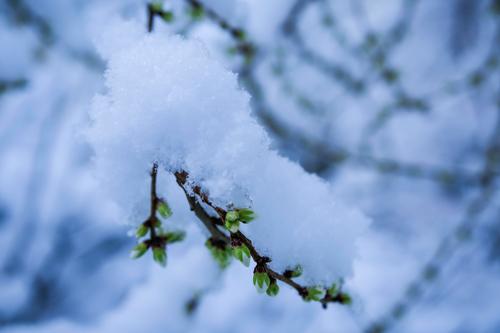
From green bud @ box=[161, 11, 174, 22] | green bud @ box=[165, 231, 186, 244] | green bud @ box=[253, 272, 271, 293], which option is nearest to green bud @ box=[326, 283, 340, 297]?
green bud @ box=[253, 272, 271, 293]

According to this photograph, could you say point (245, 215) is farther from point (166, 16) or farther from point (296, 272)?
point (166, 16)

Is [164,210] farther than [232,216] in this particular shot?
Yes

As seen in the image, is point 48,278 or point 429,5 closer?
point 48,278

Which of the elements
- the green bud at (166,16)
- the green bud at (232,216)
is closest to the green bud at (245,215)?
the green bud at (232,216)

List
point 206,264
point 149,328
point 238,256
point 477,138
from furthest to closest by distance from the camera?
point 477,138 < point 149,328 < point 206,264 < point 238,256

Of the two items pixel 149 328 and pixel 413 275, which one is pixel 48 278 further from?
pixel 413 275

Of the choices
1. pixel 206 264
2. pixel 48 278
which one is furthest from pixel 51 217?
pixel 206 264

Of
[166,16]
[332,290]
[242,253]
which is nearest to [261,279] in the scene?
[242,253]

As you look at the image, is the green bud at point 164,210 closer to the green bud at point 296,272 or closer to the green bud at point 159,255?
the green bud at point 159,255
